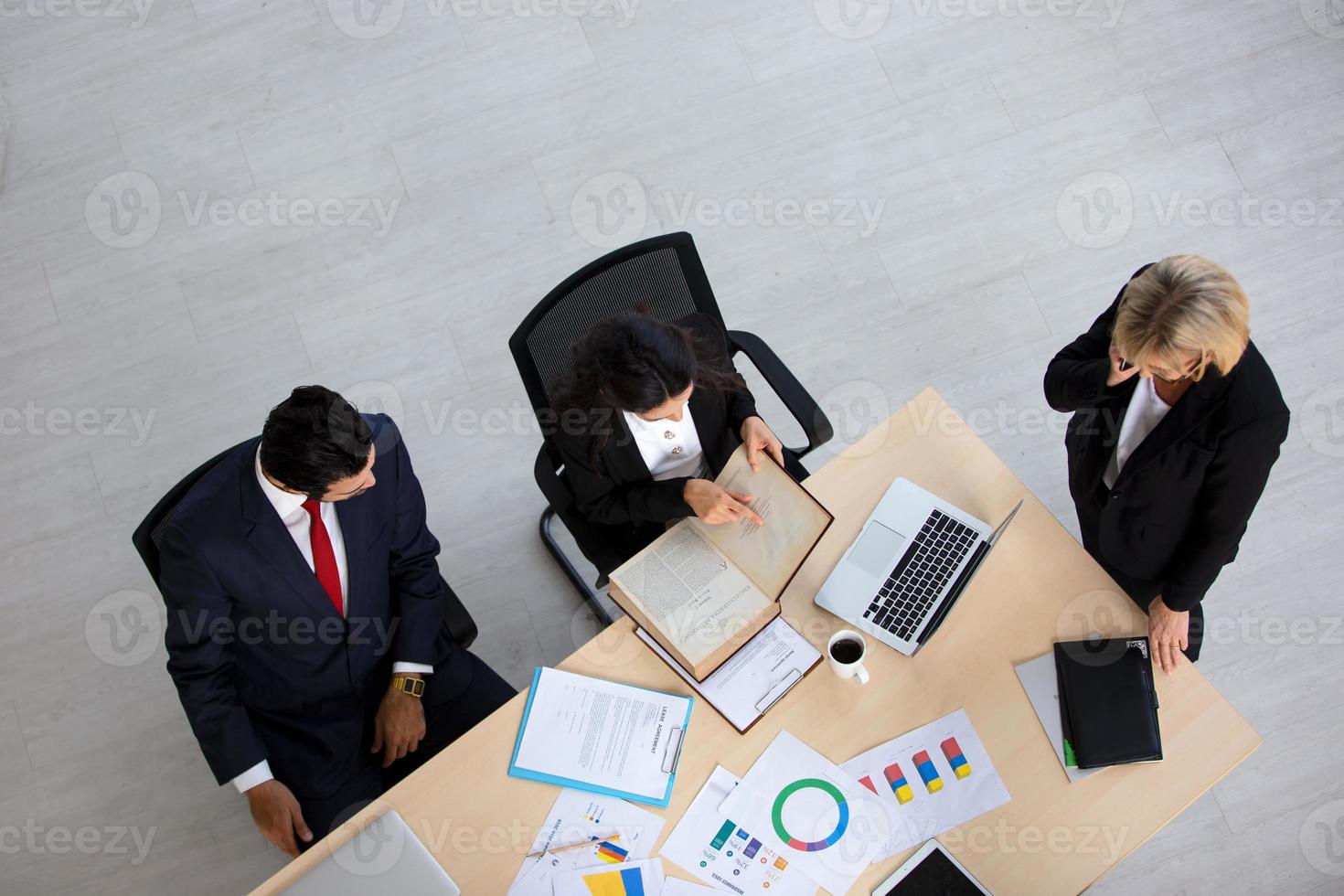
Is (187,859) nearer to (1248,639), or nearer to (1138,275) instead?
(1138,275)

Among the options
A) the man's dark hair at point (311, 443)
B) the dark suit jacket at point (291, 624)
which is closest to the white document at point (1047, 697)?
the dark suit jacket at point (291, 624)

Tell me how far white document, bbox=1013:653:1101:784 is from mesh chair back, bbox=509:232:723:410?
3.49ft

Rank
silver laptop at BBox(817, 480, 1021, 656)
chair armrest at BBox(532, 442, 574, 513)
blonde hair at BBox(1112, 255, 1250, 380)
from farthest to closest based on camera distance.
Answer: chair armrest at BBox(532, 442, 574, 513), silver laptop at BBox(817, 480, 1021, 656), blonde hair at BBox(1112, 255, 1250, 380)

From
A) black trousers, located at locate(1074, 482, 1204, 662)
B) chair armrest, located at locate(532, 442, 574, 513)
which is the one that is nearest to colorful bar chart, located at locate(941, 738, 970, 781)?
black trousers, located at locate(1074, 482, 1204, 662)

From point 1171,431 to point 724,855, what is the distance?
1.24 meters

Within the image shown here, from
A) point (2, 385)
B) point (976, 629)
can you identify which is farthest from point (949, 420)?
point (2, 385)

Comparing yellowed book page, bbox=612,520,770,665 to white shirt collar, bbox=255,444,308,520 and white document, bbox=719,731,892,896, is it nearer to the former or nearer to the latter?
white document, bbox=719,731,892,896

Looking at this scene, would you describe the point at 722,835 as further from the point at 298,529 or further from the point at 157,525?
the point at 157,525

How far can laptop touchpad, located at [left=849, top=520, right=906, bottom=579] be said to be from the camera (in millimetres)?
2193

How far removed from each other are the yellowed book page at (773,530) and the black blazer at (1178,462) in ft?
2.26

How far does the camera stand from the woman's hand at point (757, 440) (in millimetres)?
2219

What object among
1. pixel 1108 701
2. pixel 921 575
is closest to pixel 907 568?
pixel 921 575

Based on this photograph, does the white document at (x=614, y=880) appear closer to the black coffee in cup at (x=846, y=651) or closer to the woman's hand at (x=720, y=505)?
the black coffee in cup at (x=846, y=651)

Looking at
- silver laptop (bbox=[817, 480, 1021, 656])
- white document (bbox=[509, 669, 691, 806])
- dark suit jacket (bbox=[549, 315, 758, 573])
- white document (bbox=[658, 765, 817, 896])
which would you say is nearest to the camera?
white document (bbox=[658, 765, 817, 896])
